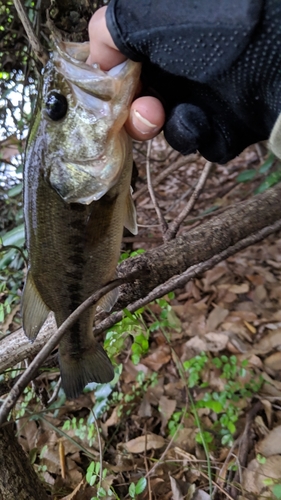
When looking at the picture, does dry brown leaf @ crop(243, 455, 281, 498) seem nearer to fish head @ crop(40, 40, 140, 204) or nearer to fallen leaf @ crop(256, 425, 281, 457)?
fallen leaf @ crop(256, 425, 281, 457)

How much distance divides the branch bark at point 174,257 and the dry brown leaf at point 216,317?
1.58m

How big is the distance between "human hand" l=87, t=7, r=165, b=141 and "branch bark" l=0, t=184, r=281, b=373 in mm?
551

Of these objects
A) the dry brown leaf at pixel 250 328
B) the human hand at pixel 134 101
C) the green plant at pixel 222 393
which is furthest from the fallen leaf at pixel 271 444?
the human hand at pixel 134 101

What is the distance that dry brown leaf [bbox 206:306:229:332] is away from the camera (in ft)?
10.9

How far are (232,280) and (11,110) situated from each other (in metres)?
2.55

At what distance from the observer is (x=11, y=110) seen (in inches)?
143

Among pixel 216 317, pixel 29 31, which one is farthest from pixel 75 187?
pixel 216 317

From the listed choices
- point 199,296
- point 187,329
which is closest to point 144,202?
point 199,296

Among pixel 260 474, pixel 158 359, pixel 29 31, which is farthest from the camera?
pixel 158 359

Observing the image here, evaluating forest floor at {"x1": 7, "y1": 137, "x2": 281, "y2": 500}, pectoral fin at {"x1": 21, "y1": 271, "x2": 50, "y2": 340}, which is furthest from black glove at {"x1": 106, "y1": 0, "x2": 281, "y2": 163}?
forest floor at {"x1": 7, "y1": 137, "x2": 281, "y2": 500}

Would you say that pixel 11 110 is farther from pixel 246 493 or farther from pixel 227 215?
pixel 246 493

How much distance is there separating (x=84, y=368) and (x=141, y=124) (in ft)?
3.54

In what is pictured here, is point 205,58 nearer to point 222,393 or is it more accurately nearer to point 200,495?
point 222,393

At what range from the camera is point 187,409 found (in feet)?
9.37
